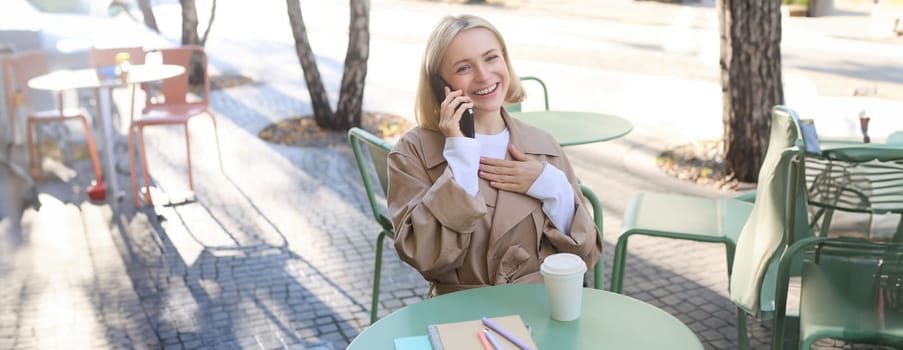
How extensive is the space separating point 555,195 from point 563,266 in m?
0.50

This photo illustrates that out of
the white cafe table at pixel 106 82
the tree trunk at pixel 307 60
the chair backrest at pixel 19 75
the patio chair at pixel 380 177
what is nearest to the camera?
the patio chair at pixel 380 177

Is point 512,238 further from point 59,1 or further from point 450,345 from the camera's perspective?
point 59,1

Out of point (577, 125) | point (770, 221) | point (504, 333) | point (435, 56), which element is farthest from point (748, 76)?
point (504, 333)

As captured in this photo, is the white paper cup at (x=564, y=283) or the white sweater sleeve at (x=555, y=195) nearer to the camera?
the white paper cup at (x=564, y=283)

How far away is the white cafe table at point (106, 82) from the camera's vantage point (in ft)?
18.1

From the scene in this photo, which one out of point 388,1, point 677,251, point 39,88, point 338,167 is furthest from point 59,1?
point 388,1

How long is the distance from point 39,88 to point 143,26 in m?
4.51

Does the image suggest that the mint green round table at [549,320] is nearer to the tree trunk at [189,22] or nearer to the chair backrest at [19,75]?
the chair backrest at [19,75]

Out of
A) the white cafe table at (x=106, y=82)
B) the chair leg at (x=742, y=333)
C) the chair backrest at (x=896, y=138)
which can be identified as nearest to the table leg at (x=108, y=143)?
the white cafe table at (x=106, y=82)

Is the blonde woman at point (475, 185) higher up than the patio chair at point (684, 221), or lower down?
higher up

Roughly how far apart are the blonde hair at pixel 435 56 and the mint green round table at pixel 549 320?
576mm

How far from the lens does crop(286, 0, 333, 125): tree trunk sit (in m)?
8.30

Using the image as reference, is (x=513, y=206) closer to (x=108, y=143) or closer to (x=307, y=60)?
(x=108, y=143)

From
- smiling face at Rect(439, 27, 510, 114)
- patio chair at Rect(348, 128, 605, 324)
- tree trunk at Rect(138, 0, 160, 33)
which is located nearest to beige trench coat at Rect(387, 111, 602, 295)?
smiling face at Rect(439, 27, 510, 114)
